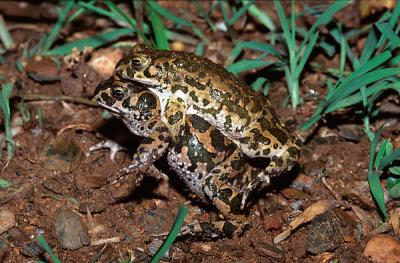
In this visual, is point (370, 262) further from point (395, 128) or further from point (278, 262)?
point (395, 128)

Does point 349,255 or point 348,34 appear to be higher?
point 348,34

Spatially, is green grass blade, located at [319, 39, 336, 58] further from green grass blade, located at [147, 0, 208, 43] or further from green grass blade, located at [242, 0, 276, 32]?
green grass blade, located at [147, 0, 208, 43]

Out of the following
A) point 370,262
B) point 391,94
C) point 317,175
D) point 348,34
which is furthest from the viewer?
point 348,34

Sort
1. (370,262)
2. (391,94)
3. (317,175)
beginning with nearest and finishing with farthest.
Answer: (370,262) < (317,175) < (391,94)

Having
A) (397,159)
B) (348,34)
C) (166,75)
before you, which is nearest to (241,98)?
(166,75)

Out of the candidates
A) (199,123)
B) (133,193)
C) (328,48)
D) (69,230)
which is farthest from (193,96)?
(328,48)

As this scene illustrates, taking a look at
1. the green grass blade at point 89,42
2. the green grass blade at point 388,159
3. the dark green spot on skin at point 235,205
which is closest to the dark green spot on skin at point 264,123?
the dark green spot on skin at point 235,205
